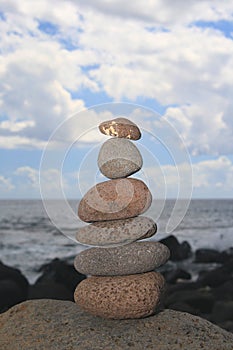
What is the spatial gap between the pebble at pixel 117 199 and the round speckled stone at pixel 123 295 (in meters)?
0.76

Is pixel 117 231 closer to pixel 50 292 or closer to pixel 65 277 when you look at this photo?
pixel 50 292

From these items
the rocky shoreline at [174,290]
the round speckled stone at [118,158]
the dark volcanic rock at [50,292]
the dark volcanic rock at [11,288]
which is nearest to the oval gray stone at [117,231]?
the round speckled stone at [118,158]

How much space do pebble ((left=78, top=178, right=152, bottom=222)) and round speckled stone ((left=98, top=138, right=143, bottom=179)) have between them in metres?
0.13

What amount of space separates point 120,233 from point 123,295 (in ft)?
2.38

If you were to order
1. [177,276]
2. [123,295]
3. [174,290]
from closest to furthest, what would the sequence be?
[123,295] → [174,290] → [177,276]

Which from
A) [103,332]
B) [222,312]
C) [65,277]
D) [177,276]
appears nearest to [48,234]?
[177,276]

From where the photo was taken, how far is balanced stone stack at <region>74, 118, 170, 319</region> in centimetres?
630

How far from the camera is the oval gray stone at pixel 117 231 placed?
6.30m

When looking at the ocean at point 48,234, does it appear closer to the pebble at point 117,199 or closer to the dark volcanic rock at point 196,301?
the pebble at point 117,199

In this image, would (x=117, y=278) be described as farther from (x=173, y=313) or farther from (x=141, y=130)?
(x=141, y=130)

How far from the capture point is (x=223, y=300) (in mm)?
12438

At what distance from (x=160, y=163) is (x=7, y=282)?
6278mm

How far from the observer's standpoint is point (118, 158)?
249 inches

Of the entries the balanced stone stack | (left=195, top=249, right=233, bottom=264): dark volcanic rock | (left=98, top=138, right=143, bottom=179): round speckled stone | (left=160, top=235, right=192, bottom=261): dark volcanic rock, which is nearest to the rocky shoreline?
the balanced stone stack
